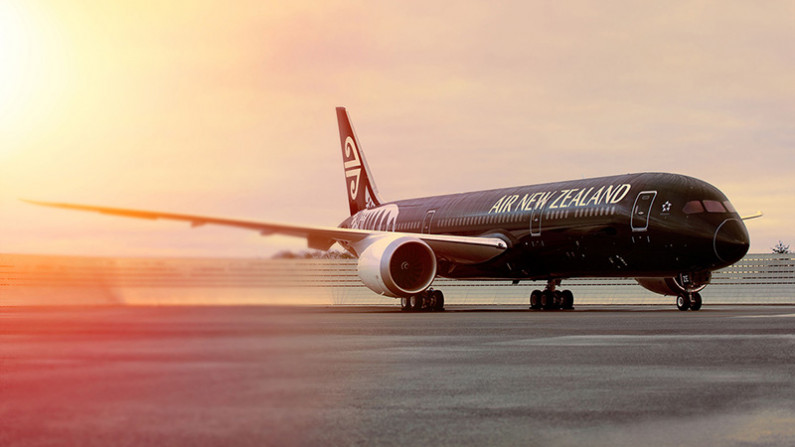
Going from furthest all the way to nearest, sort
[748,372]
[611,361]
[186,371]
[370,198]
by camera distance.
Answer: [370,198], [611,361], [748,372], [186,371]

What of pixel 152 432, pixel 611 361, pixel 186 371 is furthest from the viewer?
pixel 611 361

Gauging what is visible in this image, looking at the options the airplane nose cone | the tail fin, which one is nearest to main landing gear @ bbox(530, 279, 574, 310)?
the airplane nose cone

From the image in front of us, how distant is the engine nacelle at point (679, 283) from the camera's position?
77.8ft

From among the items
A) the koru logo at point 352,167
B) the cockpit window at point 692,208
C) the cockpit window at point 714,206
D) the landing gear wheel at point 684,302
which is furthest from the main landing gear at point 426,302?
the koru logo at point 352,167

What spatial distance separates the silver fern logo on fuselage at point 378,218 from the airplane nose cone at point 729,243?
1357 cm

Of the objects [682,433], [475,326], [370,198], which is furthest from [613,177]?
[682,433]

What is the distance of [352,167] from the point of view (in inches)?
1519

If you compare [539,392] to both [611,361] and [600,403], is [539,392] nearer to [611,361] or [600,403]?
[600,403]

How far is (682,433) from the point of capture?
536cm

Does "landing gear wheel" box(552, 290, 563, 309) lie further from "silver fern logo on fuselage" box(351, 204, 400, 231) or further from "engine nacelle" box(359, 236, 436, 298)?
"silver fern logo on fuselage" box(351, 204, 400, 231)

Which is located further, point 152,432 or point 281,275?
point 281,275

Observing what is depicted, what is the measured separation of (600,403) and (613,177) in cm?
1966

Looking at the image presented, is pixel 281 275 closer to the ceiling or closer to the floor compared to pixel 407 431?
closer to the ceiling

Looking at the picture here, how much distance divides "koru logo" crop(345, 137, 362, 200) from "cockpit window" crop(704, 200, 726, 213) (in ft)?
57.3
